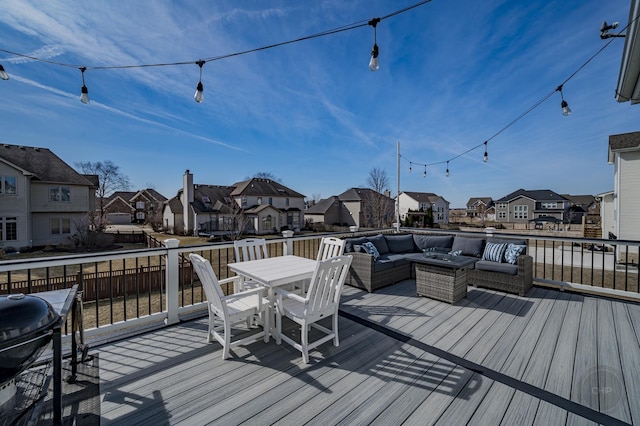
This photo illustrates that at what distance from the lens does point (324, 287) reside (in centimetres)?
254

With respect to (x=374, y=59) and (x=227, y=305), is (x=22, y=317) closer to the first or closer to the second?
(x=227, y=305)

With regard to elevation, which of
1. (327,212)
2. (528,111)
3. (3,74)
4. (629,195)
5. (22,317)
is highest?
(528,111)

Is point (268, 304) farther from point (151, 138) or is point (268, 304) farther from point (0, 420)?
point (151, 138)

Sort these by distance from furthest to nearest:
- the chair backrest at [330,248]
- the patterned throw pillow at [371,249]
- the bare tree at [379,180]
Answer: the bare tree at [379,180], the patterned throw pillow at [371,249], the chair backrest at [330,248]

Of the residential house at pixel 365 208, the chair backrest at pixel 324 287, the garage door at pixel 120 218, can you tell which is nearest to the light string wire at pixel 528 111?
the chair backrest at pixel 324 287

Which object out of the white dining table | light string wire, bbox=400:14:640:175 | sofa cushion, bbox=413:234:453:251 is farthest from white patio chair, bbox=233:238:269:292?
light string wire, bbox=400:14:640:175

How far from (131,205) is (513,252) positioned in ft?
151

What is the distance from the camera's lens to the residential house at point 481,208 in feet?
145

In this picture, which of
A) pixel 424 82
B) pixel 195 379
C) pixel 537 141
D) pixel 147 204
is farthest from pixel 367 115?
pixel 147 204

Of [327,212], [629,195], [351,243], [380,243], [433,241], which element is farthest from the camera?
[327,212]

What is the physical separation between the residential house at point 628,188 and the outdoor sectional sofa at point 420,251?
354 inches

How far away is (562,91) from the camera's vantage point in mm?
4727

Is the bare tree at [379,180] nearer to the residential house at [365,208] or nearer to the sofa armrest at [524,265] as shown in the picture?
the residential house at [365,208]

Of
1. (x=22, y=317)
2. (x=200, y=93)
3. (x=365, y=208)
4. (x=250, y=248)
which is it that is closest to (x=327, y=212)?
(x=365, y=208)
